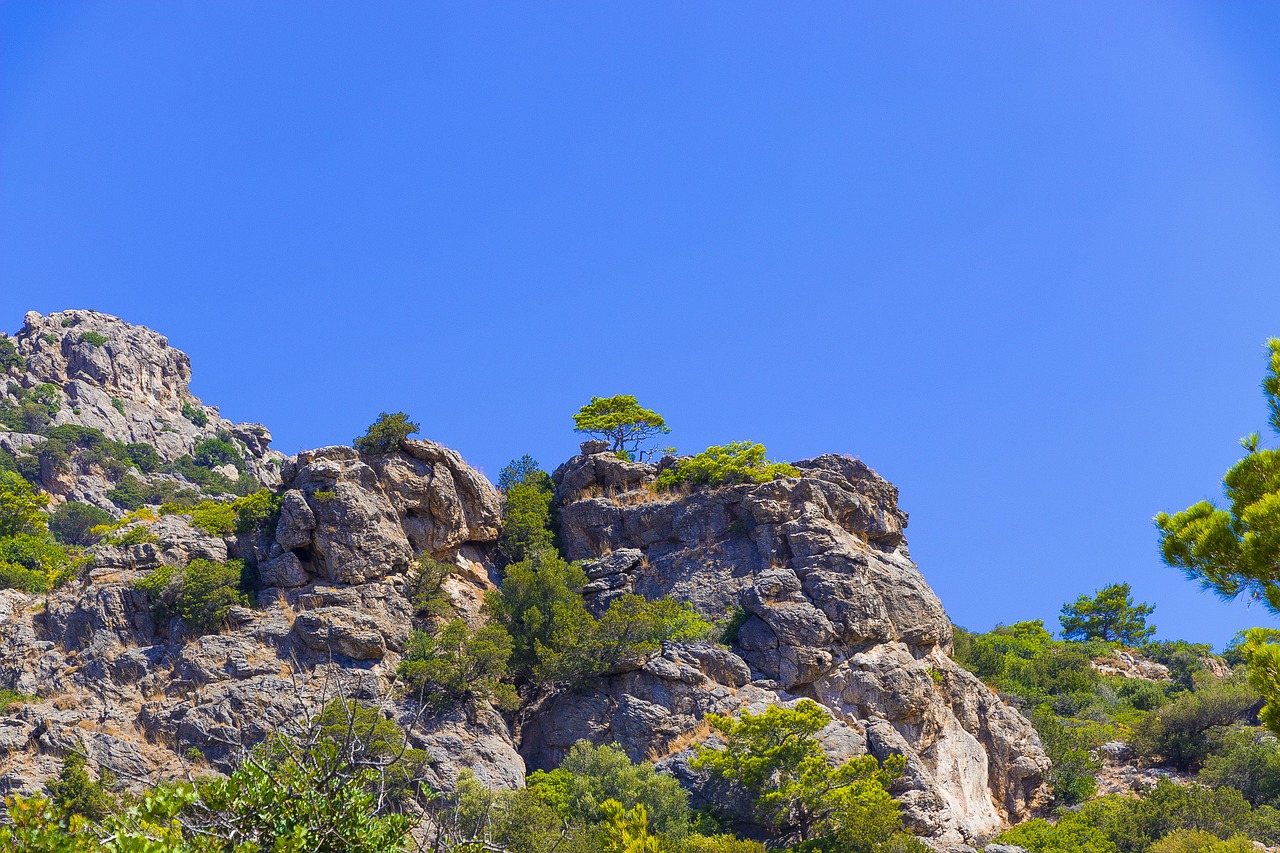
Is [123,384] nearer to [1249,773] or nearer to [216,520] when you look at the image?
[216,520]

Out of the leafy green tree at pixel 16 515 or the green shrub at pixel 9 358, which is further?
the green shrub at pixel 9 358

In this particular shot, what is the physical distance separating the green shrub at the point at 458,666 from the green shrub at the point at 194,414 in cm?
8107

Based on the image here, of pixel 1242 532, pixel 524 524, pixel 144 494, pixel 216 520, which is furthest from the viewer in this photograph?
pixel 144 494

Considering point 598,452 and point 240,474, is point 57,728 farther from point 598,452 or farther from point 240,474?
point 240,474

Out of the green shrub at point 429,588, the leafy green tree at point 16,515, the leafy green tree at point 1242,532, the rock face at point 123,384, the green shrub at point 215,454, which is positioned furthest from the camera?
the green shrub at point 215,454

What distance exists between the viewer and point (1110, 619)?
6631 cm

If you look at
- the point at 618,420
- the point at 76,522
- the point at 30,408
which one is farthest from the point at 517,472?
the point at 30,408

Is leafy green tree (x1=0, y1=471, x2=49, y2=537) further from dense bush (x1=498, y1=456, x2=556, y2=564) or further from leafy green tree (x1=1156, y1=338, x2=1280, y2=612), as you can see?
leafy green tree (x1=1156, y1=338, x2=1280, y2=612)

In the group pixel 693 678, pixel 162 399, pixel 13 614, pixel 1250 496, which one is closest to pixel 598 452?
pixel 693 678

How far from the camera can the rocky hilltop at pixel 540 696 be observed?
107 feet

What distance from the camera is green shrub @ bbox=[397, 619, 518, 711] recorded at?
112ft

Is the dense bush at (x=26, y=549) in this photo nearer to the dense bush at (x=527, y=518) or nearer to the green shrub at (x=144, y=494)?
the dense bush at (x=527, y=518)

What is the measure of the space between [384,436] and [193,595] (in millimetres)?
9597

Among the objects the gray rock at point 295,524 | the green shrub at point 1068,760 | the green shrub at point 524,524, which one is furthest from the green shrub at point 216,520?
the green shrub at point 1068,760
